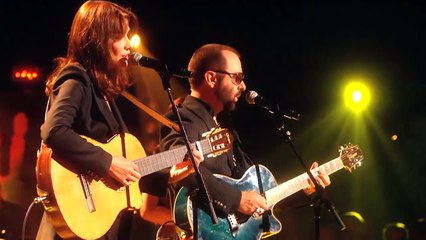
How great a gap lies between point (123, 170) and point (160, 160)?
1.24ft

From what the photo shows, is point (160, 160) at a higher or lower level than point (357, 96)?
lower

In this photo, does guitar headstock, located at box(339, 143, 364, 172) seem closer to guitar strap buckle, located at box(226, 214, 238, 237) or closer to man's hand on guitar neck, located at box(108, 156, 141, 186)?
guitar strap buckle, located at box(226, 214, 238, 237)

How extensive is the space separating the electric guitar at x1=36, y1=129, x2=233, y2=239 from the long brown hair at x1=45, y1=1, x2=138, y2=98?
1.23ft

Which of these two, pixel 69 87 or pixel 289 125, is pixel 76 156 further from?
pixel 289 125

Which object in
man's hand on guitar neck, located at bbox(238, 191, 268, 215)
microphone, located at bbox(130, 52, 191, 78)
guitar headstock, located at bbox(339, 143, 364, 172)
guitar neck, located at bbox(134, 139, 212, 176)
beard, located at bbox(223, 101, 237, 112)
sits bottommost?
man's hand on guitar neck, located at bbox(238, 191, 268, 215)

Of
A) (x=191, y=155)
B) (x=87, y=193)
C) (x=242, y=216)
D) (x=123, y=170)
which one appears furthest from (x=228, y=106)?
(x=87, y=193)

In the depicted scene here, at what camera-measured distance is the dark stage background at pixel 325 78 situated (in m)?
8.19

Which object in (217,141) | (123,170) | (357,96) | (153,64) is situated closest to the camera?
(123,170)

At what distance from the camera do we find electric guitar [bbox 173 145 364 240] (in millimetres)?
3305

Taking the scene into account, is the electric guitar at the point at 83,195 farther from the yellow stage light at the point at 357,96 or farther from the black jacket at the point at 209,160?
the yellow stage light at the point at 357,96

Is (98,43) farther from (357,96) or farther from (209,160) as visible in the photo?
(357,96)

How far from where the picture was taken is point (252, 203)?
3646mm

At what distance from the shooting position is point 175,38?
26.8 ft

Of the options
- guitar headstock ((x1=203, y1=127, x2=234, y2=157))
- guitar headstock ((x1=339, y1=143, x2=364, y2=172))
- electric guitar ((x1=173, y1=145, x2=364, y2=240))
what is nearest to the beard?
electric guitar ((x1=173, y1=145, x2=364, y2=240))
